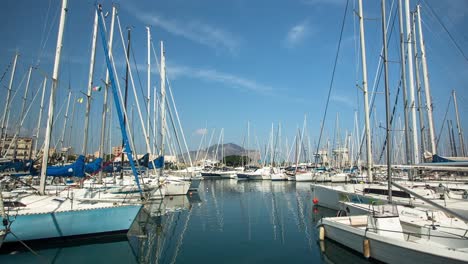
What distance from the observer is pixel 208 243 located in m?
15.5

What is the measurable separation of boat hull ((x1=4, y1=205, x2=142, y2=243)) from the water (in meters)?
0.59

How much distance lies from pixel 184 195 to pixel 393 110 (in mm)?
23628

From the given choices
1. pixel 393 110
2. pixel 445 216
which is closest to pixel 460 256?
pixel 445 216

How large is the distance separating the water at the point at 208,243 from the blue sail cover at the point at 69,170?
5245 millimetres

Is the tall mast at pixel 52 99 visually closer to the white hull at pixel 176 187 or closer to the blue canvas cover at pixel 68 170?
the blue canvas cover at pixel 68 170

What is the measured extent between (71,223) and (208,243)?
6.91m

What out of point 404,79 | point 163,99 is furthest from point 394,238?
point 163,99

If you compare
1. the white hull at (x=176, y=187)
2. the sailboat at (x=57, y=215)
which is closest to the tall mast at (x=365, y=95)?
the sailboat at (x=57, y=215)

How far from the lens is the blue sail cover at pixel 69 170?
19.2 metres

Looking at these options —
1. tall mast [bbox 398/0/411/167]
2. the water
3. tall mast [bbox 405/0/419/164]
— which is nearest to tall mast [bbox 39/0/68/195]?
the water

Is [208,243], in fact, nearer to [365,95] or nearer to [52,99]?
[52,99]

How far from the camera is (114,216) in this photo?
600 inches

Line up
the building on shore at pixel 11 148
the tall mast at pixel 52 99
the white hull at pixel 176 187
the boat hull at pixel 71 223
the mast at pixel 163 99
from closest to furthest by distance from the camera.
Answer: the boat hull at pixel 71 223, the tall mast at pixel 52 99, the building on shore at pixel 11 148, the white hull at pixel 176 187, the mast at pixel 163 99

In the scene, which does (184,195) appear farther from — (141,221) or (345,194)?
(345,194)
